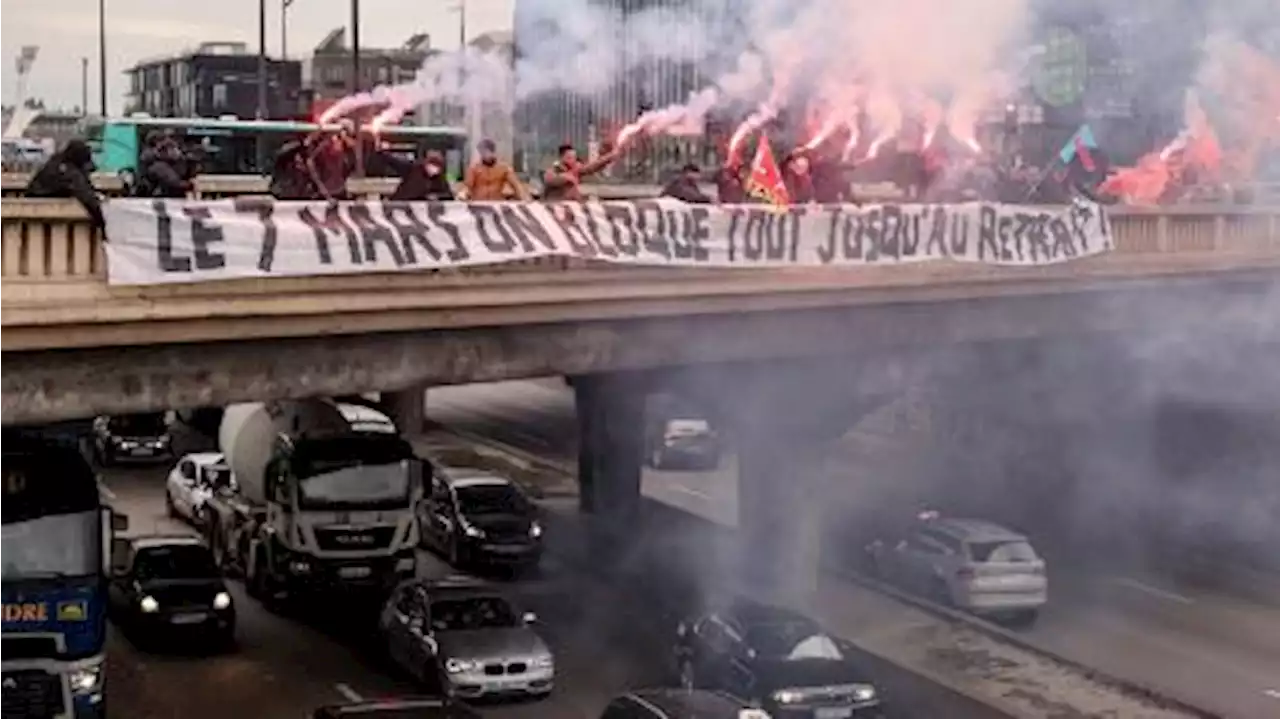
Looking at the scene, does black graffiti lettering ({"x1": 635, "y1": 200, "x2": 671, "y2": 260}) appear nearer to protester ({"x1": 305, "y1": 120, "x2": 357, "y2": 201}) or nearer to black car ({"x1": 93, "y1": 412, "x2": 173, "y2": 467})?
protester ({"x1": 305, "y1": 120, "x2": 357, "y2": 201})

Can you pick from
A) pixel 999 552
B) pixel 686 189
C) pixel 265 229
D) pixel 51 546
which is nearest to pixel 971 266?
pixel 686 189

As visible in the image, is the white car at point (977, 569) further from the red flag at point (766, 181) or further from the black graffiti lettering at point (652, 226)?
the black graffiti lettering at point (652, 226)

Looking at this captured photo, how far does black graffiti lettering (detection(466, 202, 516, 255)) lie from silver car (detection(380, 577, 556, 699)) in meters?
4.84

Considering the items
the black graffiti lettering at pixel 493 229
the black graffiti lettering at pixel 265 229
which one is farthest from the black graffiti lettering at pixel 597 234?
the black graffiti lettering at pixel 265 229

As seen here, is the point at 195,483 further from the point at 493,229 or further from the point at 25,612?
the point at 493,229

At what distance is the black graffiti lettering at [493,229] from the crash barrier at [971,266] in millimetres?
220

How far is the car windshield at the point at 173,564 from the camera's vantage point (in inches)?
830

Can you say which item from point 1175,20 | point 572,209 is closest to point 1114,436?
point 1175,20

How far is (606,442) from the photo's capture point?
28625mm

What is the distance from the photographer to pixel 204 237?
13.5m

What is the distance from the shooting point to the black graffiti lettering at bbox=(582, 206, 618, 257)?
15969mm

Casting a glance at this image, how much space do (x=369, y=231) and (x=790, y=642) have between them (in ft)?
19.9

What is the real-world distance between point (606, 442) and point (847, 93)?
8.51 m

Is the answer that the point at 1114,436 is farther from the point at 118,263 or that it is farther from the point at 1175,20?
the point at 118,263
